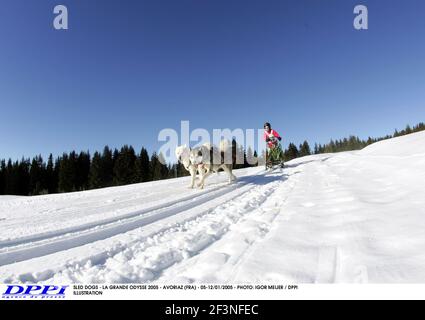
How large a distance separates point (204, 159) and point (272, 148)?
6.19 m

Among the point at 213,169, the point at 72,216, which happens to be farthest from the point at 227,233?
the point at 213,169

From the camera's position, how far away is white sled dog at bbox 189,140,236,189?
29.0ft

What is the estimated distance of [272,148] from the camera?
45.7 feet

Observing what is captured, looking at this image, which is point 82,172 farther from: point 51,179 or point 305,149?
point 305,149

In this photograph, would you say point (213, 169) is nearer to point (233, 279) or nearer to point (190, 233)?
point (190, 233)

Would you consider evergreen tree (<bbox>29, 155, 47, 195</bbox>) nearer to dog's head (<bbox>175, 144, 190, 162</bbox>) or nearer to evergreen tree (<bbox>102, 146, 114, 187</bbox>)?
evergreen tree (<bbox>102, 146, 114, 187</bbox>)

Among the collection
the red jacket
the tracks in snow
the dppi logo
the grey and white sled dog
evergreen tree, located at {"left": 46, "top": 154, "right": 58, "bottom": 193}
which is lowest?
evergreen tree, located at {"left": 46, "top": 154, "right": 58, "bottom": 193}

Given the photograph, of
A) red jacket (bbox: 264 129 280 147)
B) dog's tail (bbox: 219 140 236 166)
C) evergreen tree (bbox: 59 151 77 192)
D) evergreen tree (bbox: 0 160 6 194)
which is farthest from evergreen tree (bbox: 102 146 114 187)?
dog's tail (bbox: 219 140 236 166)

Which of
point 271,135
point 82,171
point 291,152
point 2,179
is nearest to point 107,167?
point 82,171

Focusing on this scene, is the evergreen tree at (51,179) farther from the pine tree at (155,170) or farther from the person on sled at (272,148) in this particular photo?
the person on sled at (272,148)

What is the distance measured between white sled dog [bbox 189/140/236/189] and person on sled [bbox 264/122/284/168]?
425 centimetres

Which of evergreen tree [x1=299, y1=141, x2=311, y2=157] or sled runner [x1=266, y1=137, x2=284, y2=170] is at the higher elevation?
evergreen tree [x1=299, y1=141, x2=311, y2=157]

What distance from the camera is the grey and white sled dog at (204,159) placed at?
8844 millimetres
